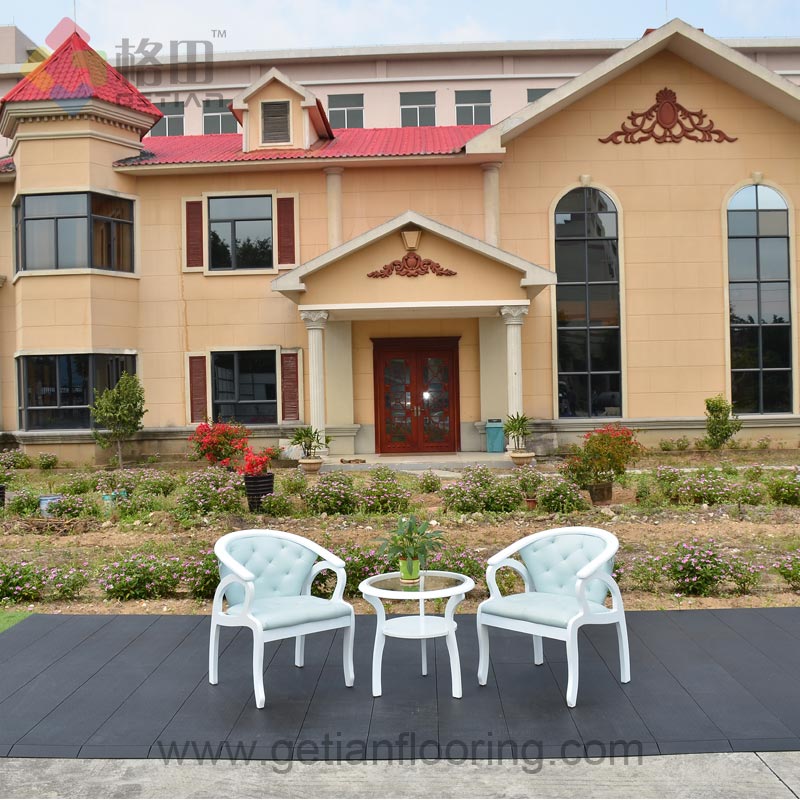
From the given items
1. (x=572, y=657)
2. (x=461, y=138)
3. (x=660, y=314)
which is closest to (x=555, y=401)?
(x=660, y=314)

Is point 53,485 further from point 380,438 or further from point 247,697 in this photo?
point 247,697

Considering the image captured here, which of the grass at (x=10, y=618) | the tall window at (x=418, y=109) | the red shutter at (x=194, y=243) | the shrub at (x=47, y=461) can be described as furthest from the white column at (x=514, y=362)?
the tall window at (x=418, y=109)

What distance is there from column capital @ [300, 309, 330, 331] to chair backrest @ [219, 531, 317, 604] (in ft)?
36.0

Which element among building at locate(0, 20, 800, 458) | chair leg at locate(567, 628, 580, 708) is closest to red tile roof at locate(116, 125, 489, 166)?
building at locate(0, 20, 800, 458)

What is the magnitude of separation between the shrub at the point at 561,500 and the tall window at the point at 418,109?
25627mm

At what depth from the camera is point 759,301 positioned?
59.4ft

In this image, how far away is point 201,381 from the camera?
18.1 meters

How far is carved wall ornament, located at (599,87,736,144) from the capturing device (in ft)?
58.6

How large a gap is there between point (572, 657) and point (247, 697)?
6.16 ft

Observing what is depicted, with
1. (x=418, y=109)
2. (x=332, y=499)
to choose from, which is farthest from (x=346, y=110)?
(x=332, y=499)

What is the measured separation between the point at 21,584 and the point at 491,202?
13239 mm

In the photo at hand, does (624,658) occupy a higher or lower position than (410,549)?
lower

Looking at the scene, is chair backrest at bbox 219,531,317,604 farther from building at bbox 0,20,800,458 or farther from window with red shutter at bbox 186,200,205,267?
window with red shutter at bbox 186,200,205,267

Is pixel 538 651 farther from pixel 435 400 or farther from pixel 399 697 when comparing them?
pixel 435 400
